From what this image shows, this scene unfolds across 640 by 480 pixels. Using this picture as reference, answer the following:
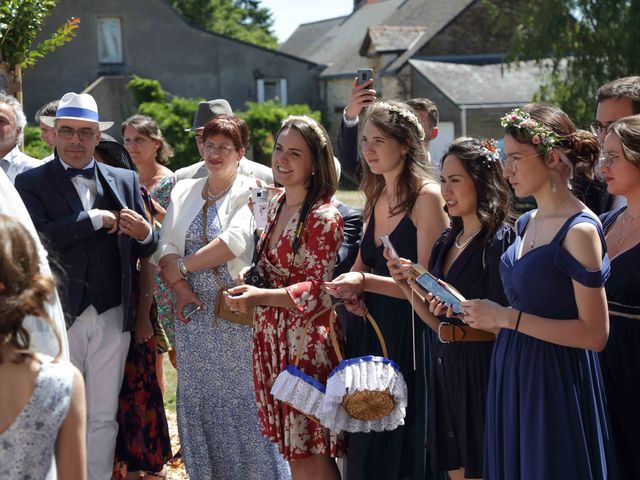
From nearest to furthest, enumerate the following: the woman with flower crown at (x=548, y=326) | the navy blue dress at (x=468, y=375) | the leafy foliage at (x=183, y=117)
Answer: the woman with flower crown at (x=548, y=326), the navy blue dress at (x=468, y=375), the leafy foliage at (x=183, y=117)

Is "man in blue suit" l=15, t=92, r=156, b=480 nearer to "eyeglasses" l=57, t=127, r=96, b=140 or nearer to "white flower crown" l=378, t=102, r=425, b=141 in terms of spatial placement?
"eyeglasses" l=57, t=127, r=96, b=140

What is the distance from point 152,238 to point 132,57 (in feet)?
114

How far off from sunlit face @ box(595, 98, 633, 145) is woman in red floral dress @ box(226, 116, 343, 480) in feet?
4.53

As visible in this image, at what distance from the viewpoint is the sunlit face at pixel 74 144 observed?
5250mm

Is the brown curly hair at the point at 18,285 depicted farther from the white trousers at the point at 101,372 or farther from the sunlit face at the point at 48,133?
the sunlit face at the point at 48,133

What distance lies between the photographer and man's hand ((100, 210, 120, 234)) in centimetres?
511

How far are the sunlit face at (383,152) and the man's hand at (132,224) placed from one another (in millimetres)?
1411

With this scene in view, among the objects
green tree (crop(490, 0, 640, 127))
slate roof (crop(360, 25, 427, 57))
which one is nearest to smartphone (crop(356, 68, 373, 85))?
green tree (crop(490, 0, 640, 127))

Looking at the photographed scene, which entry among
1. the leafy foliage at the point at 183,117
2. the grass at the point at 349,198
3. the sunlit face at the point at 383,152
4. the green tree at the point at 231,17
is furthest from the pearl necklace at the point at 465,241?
the green tree at the point at 231,17

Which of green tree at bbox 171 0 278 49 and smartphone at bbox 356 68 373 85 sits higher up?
green tree at bbox 171 0 278 49

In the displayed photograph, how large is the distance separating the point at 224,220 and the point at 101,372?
1.13 meters

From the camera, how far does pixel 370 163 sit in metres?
4.70

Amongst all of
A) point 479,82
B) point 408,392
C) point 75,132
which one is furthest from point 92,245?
point 479,82

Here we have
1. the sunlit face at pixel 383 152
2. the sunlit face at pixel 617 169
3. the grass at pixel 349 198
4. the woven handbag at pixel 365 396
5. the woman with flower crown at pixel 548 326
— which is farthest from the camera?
the grass at pixel 349 198
